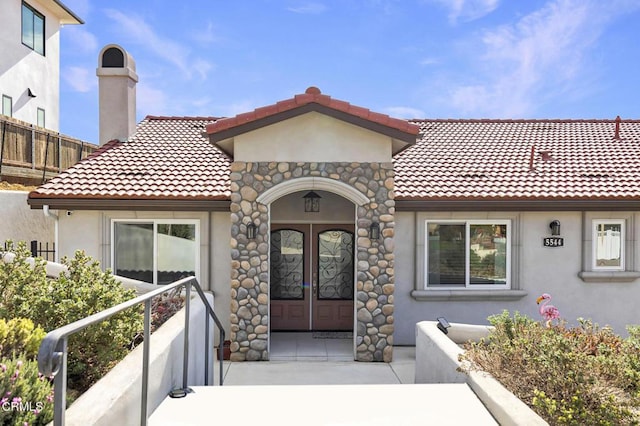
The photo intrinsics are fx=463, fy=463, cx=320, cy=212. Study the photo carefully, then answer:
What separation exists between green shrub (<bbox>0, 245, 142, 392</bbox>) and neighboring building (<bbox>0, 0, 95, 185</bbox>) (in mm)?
9824

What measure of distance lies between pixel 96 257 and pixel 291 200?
4.62m

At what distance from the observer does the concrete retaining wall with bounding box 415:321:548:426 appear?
164 inches

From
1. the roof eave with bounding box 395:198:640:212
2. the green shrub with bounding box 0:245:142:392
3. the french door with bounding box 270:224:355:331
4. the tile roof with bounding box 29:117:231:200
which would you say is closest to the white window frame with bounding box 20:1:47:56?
the tile roof with bounding box 29:117:231:200

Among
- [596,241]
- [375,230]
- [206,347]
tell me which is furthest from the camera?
[596,241]

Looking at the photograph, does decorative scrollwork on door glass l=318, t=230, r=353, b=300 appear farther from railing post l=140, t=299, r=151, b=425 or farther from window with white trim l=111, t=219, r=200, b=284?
railing post l=140, t=299, r=151, b=425

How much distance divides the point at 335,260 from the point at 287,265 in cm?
124

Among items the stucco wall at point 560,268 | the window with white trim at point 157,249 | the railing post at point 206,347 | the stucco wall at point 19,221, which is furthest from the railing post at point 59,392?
the stucco wall at point 19,221

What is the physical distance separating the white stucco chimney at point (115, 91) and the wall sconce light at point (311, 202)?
5.64 metres

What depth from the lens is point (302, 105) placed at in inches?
346

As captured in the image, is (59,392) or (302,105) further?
(302,105)

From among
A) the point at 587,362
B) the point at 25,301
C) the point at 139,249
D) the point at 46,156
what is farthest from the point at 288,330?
the point at 46,156

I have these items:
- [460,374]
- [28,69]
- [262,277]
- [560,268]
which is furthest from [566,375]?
[28,69]

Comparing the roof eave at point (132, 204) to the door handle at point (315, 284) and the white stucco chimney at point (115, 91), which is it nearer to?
the door handle at point (315, 284)

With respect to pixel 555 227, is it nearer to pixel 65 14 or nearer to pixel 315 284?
pixel 315 284
